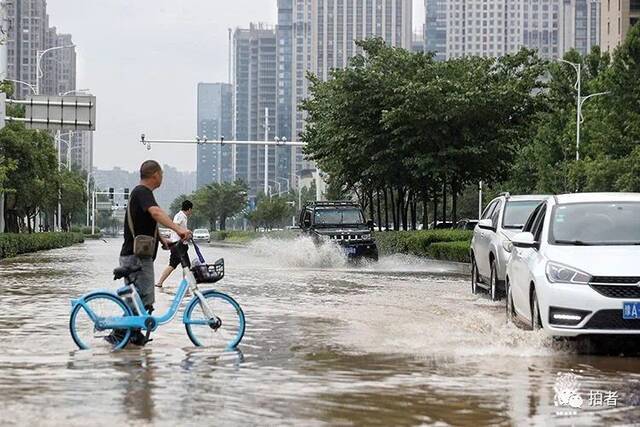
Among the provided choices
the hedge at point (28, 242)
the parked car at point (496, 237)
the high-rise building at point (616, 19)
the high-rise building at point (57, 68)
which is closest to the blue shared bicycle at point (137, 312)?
the parked car at point (496, 237)

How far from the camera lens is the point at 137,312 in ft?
38.1

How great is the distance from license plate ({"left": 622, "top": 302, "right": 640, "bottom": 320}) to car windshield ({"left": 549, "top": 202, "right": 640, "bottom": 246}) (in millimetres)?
1315

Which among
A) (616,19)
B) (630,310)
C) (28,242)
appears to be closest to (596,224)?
(630,310)

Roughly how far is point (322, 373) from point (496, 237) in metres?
8.58

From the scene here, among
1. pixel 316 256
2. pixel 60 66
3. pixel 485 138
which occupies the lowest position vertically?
pixel 316 256

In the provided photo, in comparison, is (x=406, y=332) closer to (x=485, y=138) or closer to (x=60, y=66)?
(x=485, y=138)

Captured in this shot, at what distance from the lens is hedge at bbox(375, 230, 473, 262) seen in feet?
112

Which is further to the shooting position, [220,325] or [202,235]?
[202,235]

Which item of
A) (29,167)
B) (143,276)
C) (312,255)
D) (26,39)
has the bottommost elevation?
(312,255)

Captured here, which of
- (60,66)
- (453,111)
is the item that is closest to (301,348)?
(453,111)

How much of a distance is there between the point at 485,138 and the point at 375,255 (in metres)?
9.72

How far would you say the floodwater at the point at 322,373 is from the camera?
7953 mm

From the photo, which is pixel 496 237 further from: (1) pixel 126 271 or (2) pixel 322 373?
(2) pixel 322 373

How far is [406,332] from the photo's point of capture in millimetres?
13641
